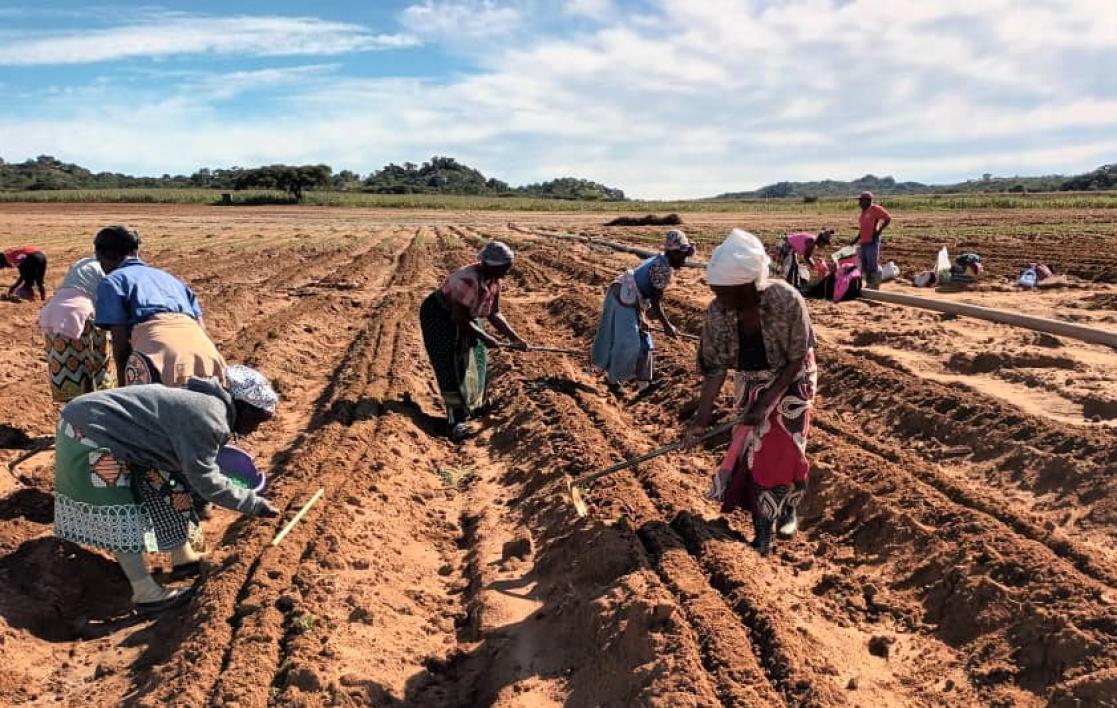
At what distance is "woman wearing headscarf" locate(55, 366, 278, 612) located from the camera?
11.6 ft

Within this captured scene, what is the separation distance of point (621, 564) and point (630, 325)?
331cm

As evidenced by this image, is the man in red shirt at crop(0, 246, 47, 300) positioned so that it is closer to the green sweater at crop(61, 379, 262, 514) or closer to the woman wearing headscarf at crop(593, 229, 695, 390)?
the woman wearing headscarf at crop(593, 229, 695, 390)

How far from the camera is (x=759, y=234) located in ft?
80.8

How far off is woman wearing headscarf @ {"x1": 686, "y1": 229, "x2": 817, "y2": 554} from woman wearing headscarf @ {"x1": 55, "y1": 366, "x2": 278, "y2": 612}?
211 centimetres

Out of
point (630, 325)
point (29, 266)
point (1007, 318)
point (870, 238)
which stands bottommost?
point (1007, 318)

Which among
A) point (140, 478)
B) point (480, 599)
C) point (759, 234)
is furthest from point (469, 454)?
point (759, 234)

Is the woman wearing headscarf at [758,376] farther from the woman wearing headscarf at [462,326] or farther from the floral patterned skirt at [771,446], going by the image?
the woman wearing headscarf at [462,326]

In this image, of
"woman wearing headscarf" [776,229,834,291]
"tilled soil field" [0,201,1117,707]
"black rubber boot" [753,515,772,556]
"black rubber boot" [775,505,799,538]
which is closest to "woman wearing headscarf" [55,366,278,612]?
"tilled soil field" [0,201,1117,707]

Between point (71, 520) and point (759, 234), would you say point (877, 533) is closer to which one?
point (71, 520)

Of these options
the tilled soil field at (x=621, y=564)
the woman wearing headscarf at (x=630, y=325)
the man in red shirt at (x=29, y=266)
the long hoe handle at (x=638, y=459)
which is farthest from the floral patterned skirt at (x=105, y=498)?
the man in red shirt at (x=29, y=266)

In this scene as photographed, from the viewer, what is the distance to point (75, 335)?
557cm

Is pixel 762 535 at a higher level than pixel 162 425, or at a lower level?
lower

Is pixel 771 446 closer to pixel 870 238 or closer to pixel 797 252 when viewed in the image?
pixel 797 252

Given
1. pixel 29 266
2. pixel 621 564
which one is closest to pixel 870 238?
pixel 621 564
